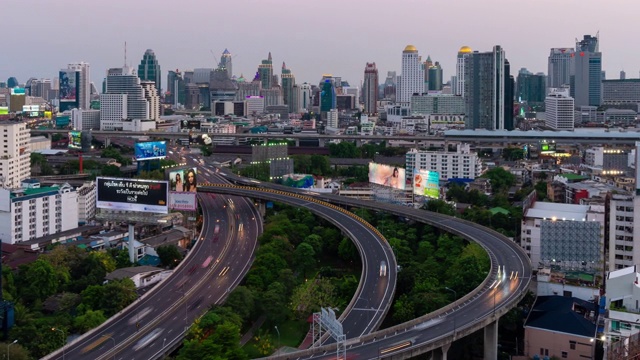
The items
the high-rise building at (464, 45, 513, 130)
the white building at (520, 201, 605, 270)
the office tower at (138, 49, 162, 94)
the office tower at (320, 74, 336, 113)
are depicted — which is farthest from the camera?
the office tower at (138, 49, 162, 94)

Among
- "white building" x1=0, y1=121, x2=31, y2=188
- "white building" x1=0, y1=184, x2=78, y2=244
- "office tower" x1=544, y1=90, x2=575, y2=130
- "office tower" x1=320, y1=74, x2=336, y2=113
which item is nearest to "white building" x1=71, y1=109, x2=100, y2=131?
"office tower" x1=320, y1=74, x2=336, y2=113

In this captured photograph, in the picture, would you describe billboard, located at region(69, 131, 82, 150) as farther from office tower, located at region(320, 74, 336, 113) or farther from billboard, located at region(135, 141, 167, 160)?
office tower, located at region(320, 74, 336, 113)

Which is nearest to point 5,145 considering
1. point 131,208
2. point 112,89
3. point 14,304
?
point 131,208

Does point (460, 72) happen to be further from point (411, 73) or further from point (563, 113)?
point (563, 113)

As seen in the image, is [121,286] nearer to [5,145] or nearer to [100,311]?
[100,311]

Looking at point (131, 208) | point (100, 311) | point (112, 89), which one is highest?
point (112, 89)

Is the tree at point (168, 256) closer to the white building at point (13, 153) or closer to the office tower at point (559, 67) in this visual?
the white building at point (13, 153)
